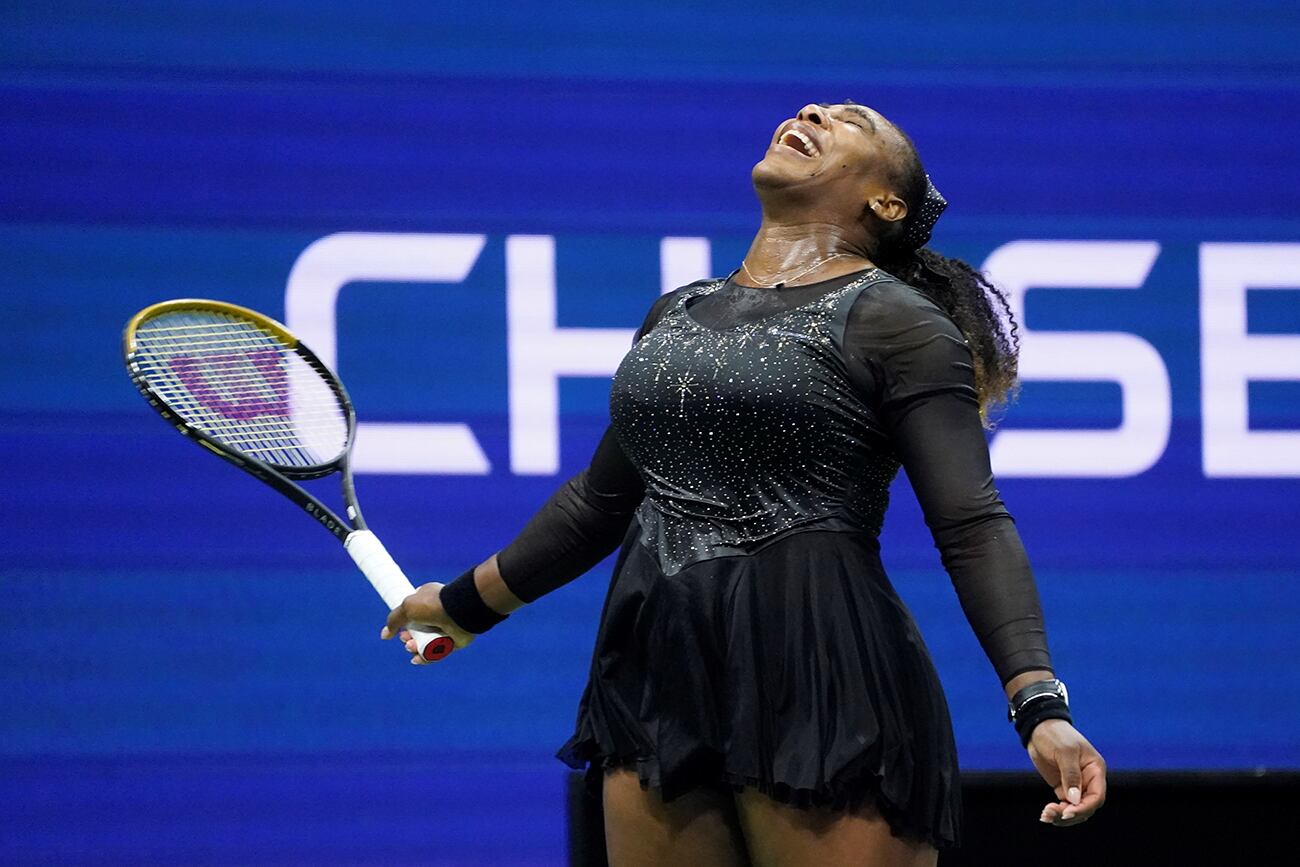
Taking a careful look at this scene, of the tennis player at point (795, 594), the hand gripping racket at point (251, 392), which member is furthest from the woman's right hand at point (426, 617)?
the tennis player at point (795, 594)

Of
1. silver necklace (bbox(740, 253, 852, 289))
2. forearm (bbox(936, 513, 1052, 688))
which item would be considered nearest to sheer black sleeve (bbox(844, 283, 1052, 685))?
forearm (bbox(936, 513, 1052, 688))

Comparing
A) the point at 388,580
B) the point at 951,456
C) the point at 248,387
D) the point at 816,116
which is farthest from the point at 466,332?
the point at 951,456

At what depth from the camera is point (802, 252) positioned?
1.82 m

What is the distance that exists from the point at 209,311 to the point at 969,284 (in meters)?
1.01

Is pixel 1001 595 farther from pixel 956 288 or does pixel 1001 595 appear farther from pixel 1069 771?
pixel 956 288

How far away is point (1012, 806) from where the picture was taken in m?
2.71

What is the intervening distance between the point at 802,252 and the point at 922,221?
16 cm

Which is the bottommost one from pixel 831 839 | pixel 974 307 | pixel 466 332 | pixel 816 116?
pixel 831 839

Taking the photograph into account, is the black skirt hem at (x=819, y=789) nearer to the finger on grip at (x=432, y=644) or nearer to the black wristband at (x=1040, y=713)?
the black wristband at (x=1040, y=713)

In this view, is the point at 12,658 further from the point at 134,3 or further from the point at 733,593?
the point at 733,593

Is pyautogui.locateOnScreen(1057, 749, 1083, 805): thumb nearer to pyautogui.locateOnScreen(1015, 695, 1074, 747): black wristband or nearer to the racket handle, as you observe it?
pyautogui.locateOnScreen(1015, 695, 1074, 747): black wristband

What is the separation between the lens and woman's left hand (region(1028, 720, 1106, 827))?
1459 mm

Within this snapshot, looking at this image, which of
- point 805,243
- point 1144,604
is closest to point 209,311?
point 805,243

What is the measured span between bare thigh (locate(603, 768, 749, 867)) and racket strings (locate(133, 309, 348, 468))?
2.55ft
